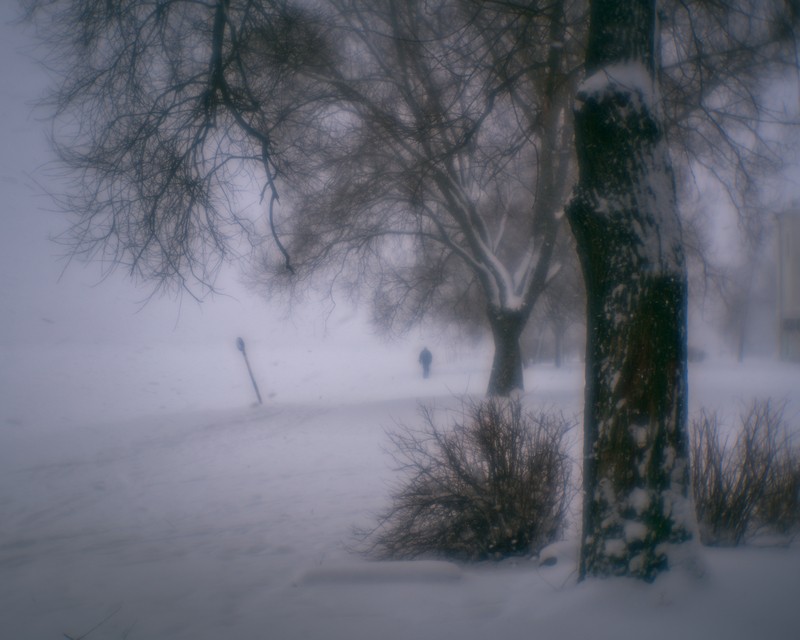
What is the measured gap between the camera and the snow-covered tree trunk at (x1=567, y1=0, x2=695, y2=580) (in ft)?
8.75

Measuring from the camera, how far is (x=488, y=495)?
13.0ft

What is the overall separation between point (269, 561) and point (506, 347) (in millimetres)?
7573

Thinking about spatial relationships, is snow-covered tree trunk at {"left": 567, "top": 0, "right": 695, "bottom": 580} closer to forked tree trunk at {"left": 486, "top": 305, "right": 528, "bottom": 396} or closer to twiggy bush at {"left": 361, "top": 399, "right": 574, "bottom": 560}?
twiggy bush at {"left": 361, "top": 399, "right": 574, "bottom": 560}

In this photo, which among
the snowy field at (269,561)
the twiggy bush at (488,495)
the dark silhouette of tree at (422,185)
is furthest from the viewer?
the dark silhouette of tree at (422,185)

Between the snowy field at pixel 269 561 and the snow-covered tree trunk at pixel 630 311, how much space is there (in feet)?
1.02

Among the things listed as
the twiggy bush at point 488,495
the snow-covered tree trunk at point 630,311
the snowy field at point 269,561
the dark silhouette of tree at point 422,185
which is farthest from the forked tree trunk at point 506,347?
the snow-covered tree trunk at point 630,311

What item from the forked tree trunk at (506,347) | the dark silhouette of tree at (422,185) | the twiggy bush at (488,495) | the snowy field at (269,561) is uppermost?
the dark silhouette of tree at (422,185)

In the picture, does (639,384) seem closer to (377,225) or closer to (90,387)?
(377,225)

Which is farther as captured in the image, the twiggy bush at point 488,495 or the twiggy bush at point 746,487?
the twiggy bush at point 488,495

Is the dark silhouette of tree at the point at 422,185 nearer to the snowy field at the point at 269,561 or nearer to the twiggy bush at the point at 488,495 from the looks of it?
the twiggy bush at the point at 488,495

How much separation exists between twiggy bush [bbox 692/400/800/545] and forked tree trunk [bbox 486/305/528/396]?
686cm

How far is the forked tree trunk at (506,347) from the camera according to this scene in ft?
35.5

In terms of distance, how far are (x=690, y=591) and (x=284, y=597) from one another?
249 centimetres

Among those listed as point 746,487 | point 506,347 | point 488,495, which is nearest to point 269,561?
point 488,495
